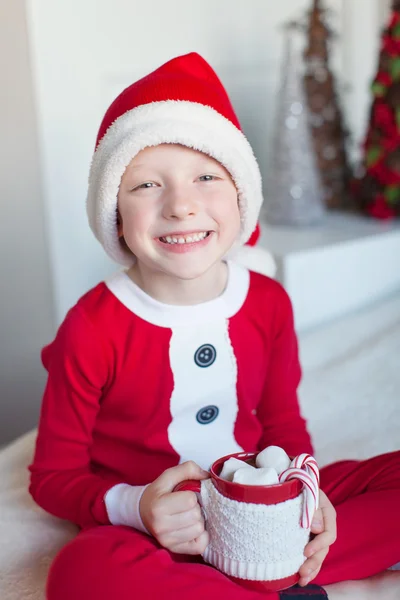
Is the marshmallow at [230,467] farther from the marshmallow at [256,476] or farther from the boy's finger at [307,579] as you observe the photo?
the boy's finger at [307,579]

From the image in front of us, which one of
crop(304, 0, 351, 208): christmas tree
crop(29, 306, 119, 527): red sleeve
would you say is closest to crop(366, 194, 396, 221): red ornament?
crop(304, 0, 351, 208): christmas tree

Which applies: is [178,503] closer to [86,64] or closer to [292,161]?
[86,64]

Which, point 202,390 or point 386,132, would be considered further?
point 386,132

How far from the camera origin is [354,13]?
240 cm

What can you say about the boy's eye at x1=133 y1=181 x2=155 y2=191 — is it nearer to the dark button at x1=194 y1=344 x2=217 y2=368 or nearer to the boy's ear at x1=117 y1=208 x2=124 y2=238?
the boy's ear at x1=117 y1=208 x2=124 y2=238

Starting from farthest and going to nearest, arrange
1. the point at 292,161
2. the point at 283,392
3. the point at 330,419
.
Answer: the point at 292,161 < the point at 330,419 < the point at 283,392

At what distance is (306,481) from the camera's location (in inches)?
25.7

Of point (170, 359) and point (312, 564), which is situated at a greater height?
point (170, 359)

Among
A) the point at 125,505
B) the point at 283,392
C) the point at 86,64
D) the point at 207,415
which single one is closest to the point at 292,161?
the point at 86,64

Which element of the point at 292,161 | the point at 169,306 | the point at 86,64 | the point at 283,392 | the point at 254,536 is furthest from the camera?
the point at 292,161

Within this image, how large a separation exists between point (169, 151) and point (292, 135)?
107cm

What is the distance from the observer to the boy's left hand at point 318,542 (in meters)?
0.69

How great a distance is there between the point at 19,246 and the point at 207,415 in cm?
76

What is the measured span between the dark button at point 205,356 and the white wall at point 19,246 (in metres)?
0.71
